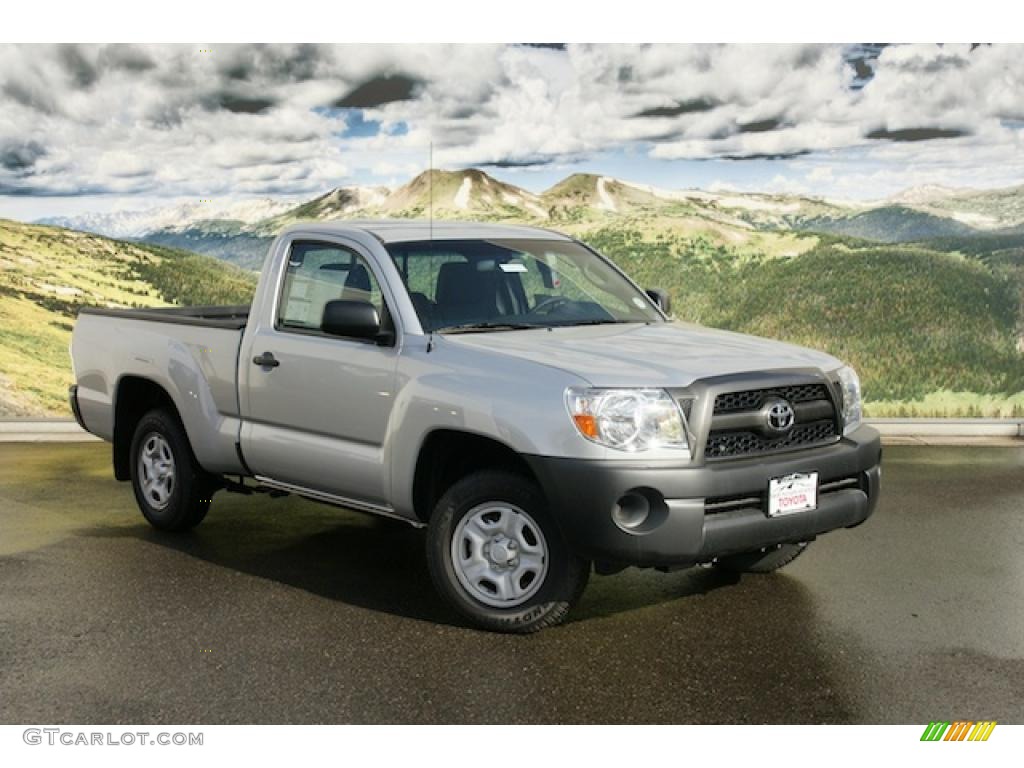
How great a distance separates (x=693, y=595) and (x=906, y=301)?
8.15m

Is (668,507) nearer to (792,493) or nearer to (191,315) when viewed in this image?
(792,493)

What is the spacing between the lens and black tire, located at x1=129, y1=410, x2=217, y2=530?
8.16m

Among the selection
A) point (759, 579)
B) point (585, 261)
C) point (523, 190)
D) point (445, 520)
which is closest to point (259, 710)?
point (445, 520)

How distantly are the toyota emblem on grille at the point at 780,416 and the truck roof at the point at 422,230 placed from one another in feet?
6.84

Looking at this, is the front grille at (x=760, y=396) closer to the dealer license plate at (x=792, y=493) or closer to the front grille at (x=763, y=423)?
the front grille at (x=763, y=423)

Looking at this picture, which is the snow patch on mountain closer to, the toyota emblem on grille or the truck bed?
the truck bed

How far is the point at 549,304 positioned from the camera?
7.29 m

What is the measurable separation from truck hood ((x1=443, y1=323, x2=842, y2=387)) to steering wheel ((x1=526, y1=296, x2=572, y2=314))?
237mm

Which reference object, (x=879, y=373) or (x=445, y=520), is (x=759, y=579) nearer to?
(x=445, y=520)

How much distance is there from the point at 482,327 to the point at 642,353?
2.91ft

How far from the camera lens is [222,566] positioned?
761 centimetres

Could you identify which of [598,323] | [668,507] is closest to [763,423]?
[668,507]

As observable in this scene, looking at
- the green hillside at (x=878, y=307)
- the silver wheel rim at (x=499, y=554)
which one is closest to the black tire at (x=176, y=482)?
the silver wheel rim at (x=499, y=554)
